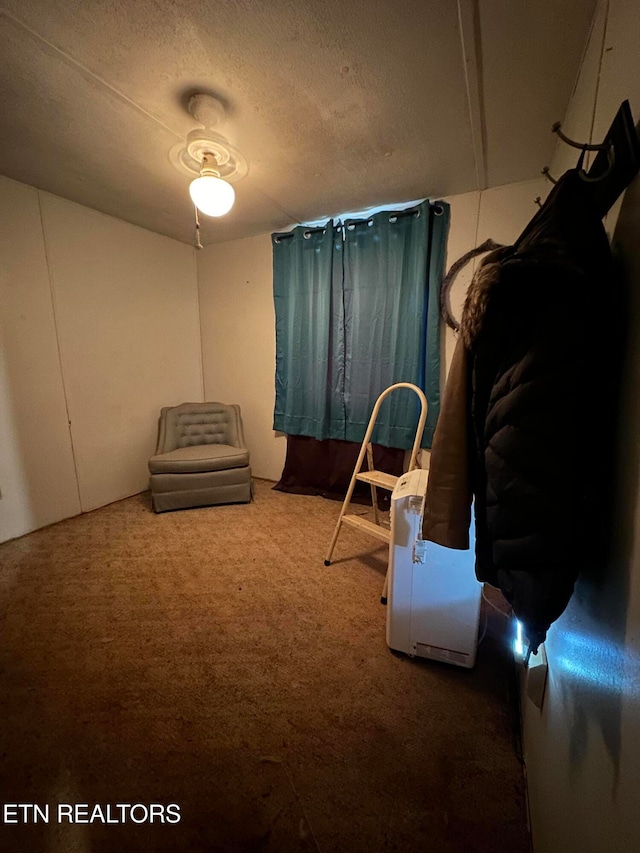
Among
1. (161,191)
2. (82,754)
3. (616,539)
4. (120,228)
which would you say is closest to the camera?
(616,539)

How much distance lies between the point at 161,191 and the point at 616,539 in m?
2.91

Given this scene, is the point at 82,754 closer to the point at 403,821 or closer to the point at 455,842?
the point at 403,821

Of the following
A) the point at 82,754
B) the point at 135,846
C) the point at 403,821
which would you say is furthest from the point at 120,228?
the point at 403,821

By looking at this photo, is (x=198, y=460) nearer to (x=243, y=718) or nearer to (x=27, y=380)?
(x=27, y=380)

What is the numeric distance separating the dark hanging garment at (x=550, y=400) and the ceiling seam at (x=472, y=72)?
0.95 metres

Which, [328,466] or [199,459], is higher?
[199,459]

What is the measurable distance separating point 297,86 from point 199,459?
2.30 metres

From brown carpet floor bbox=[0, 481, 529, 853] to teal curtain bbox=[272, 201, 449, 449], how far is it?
1.29 meters

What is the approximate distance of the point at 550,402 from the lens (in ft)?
1.77

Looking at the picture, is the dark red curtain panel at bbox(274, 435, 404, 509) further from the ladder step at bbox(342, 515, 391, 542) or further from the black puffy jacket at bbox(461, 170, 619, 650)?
the black puffy jacket at bbox(461, 170, 619, 650)

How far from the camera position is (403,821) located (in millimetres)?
913

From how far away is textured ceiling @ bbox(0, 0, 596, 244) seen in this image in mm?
1105

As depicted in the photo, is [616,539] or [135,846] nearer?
[616,539]

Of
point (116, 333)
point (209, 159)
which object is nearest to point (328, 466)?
point (116, 333)
